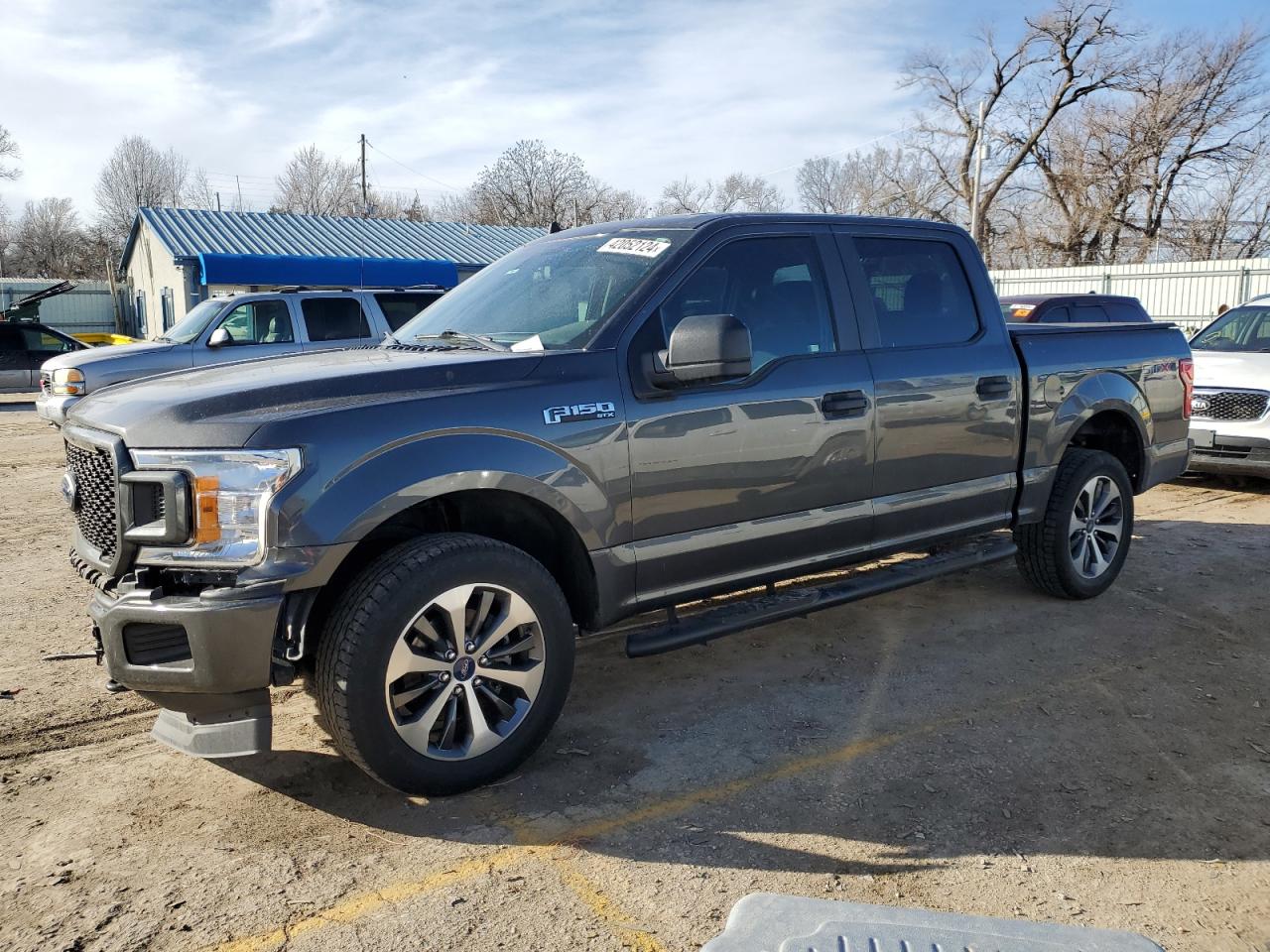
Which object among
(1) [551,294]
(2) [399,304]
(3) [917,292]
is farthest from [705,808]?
(2) [399,304]

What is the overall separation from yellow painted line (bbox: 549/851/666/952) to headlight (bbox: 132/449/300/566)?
1.33 metres

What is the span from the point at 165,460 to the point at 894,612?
3976 millimetres

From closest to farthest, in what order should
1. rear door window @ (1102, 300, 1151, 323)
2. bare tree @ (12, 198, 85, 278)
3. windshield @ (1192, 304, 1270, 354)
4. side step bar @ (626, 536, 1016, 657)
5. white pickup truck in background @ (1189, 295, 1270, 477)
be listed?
side step bar @ (626, 536, 1016, 657)
white pickup truck in background @ (1189, 295, 1270, 477)
windshield @ (1192, 304, 1270, 354)
rear door window @ (1102, 300, 1151, 323)
bare tree @ (12, 198, 85, 278)

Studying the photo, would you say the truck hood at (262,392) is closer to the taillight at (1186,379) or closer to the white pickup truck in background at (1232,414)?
the taillight at (1186,379)

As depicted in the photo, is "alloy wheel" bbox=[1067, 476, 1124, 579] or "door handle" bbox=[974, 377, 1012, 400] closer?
"door handle" bbox=[974, 377, 1012, 400]

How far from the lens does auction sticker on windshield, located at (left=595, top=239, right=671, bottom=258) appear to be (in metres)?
4.14

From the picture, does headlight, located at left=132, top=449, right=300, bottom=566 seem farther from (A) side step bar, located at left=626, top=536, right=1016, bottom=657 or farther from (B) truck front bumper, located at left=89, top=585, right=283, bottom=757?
(A) side step bar, located at left=626, top=536, right=1016, bottom=657

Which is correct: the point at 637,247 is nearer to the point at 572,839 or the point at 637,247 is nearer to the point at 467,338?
the point at 467,338

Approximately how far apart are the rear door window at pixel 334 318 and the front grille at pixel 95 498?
8.41 meters

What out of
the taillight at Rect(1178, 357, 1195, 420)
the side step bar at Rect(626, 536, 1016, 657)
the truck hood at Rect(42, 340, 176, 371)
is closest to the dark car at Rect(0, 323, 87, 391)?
the truck hood at Rect(42, 340, 176, 371)

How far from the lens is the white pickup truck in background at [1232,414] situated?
8.90m

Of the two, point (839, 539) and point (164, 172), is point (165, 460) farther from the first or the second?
point (164, 172)

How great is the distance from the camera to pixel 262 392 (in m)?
3.26

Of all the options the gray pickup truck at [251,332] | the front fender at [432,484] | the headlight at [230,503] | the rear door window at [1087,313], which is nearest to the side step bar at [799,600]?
the front fender at [432,484]
